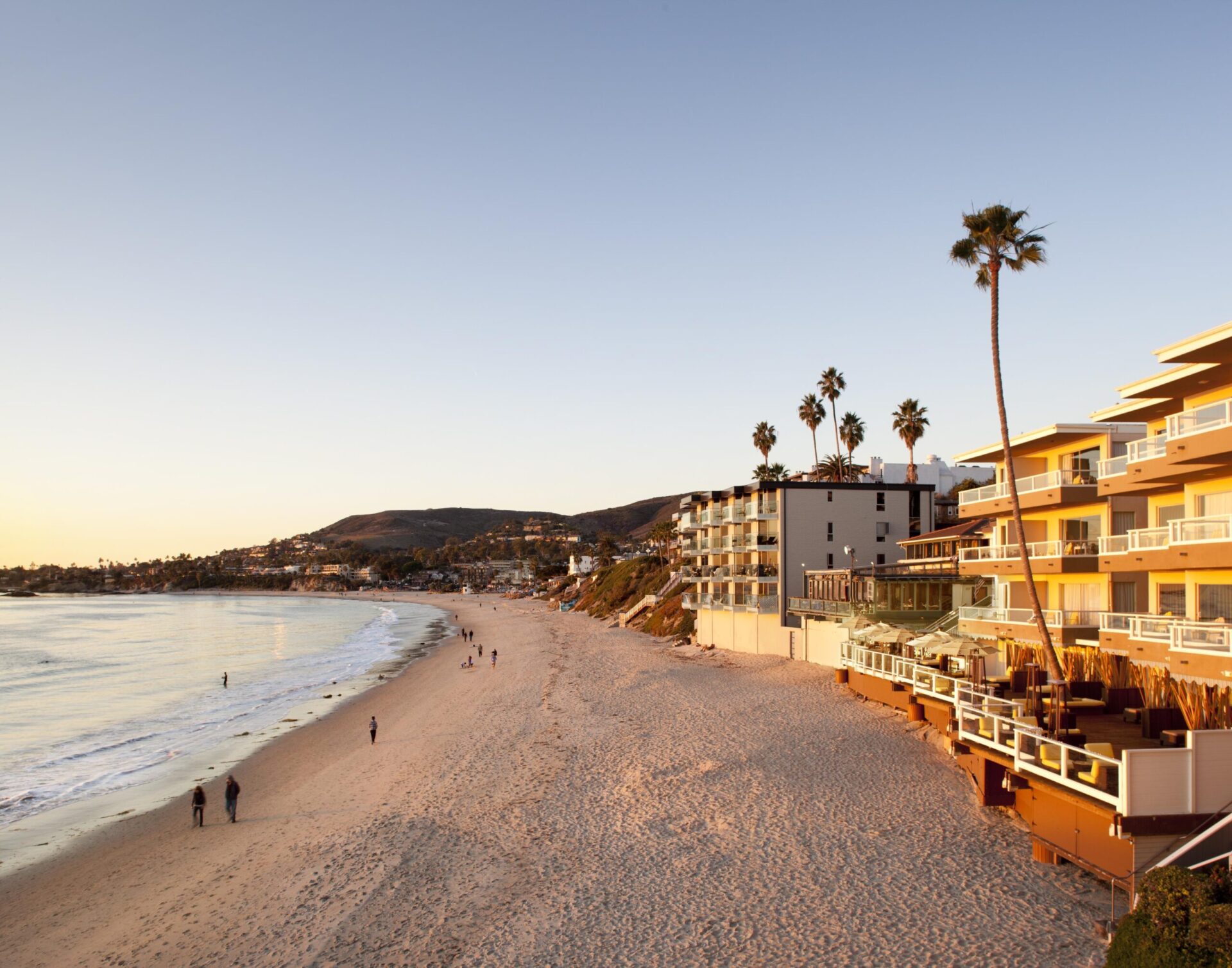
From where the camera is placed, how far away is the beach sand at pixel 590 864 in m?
13.9

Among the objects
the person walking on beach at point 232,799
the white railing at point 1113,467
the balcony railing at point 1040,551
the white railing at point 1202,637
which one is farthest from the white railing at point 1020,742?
the person walking on beach at point 232,799

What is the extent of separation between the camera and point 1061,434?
27.8 meters

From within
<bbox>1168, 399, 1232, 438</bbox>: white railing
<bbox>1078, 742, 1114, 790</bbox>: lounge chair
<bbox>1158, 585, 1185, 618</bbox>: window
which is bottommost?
<bbox>1078, 742, 1114, 790</bbox>: lounge chair

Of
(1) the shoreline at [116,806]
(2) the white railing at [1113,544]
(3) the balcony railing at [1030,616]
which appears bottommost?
(1) the shoreline at [116,806]

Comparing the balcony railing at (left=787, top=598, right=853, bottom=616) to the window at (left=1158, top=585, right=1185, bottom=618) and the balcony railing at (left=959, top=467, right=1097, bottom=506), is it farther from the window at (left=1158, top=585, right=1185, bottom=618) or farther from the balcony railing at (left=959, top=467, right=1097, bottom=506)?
the window at (left=1158, top=585, right=1185, bottom=618)

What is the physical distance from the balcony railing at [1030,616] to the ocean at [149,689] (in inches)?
1166

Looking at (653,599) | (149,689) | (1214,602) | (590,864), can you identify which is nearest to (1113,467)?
(1214,602)

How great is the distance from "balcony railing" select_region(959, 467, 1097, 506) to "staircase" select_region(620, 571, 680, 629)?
153ft

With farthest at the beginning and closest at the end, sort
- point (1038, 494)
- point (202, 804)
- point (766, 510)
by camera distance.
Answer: point (766, 510) → point (1038, 494) → point (202, 804)

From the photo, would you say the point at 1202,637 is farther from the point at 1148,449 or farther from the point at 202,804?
the point at 202,804

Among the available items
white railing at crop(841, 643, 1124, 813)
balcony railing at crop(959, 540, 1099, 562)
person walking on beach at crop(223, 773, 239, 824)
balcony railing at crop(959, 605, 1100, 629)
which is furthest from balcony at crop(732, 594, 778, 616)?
person walking on beach at crop(223, 773, 239, 824)

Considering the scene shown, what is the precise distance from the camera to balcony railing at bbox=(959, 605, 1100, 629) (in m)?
25.4

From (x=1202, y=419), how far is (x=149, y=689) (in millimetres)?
58226

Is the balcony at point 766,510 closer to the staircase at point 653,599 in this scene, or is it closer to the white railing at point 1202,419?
the staircase at point 653,599
